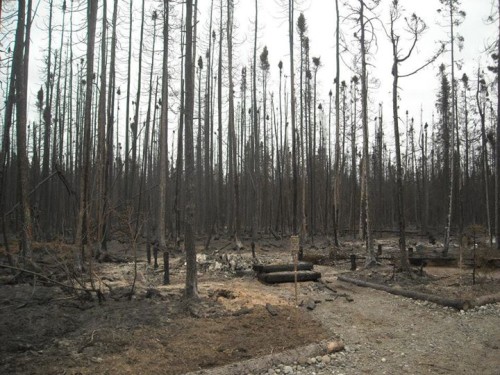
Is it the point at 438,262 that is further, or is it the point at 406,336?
the point at 438,262

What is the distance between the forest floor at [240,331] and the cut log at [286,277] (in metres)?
0.88

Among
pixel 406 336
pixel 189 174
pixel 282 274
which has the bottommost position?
pixel 406 336

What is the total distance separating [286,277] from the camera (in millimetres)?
10797

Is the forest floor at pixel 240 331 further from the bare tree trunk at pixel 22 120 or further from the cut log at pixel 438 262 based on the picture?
the cut log at pixel 438 262

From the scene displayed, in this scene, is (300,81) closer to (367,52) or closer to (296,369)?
(367,52)

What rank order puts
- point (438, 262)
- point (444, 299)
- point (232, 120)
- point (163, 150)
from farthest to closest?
point (232, 120), point (163, 150), point (438, 262), point (444, 299)

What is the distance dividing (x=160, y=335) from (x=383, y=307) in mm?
5285

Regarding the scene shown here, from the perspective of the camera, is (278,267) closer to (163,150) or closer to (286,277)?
(286,277)

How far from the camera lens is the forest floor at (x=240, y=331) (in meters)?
5.27

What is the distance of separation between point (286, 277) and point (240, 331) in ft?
14.7

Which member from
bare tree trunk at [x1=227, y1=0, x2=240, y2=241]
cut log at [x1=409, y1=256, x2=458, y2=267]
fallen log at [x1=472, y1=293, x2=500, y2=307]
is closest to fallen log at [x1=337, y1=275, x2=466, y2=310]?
fallen log at [x1=472, y1=293, x2=500, y2=307]

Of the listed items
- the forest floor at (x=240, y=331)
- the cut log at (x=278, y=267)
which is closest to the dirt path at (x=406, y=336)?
the forest floor at (x=240, y=331)

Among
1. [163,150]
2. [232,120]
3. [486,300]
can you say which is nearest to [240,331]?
[486,300]

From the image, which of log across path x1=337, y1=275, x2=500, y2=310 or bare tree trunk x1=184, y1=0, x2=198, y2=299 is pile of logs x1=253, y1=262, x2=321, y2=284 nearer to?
log across path x1=337, y1=275, x2=500, y2=310
